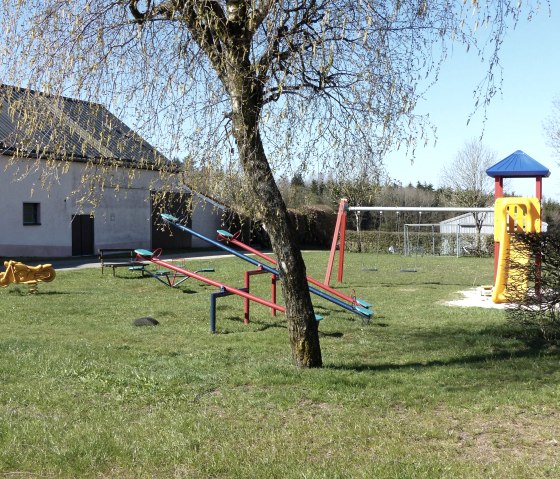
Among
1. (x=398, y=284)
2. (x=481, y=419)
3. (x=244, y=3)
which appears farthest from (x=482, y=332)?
(x=398, y=284)

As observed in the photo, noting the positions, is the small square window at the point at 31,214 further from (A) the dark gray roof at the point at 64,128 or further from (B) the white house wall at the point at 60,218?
(A) the dark gray roof at the point at 64,128

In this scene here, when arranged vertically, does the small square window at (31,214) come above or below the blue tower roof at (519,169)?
below

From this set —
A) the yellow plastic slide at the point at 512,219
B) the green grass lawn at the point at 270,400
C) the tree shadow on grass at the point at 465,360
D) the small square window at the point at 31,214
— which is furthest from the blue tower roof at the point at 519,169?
the small square window at the point at 31,214

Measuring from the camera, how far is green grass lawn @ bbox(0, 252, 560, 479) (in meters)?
4.36

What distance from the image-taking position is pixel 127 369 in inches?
276

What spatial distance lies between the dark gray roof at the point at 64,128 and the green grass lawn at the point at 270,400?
7.39ft

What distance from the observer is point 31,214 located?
2634cm

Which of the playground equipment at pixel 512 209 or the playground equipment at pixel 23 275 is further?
the playground equipment at pixel 23 275

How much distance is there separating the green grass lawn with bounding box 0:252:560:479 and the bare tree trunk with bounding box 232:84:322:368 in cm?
35

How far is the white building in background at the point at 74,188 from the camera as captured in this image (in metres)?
7.16

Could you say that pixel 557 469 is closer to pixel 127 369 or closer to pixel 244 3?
pixel 127 369

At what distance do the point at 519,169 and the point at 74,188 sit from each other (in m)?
17.7

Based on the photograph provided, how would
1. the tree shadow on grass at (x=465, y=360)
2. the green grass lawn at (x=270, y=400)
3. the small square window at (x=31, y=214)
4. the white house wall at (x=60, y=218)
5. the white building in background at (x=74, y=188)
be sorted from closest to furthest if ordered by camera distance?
the green grass lawn at (x=270, y=400), the white building in background at (x=74, y=188), the tree shadow on grass at (x=465, y=360), the white house wall at (x=60, y=218), the small square window at (x=31, y=214)

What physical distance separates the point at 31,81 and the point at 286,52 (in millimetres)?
2559
